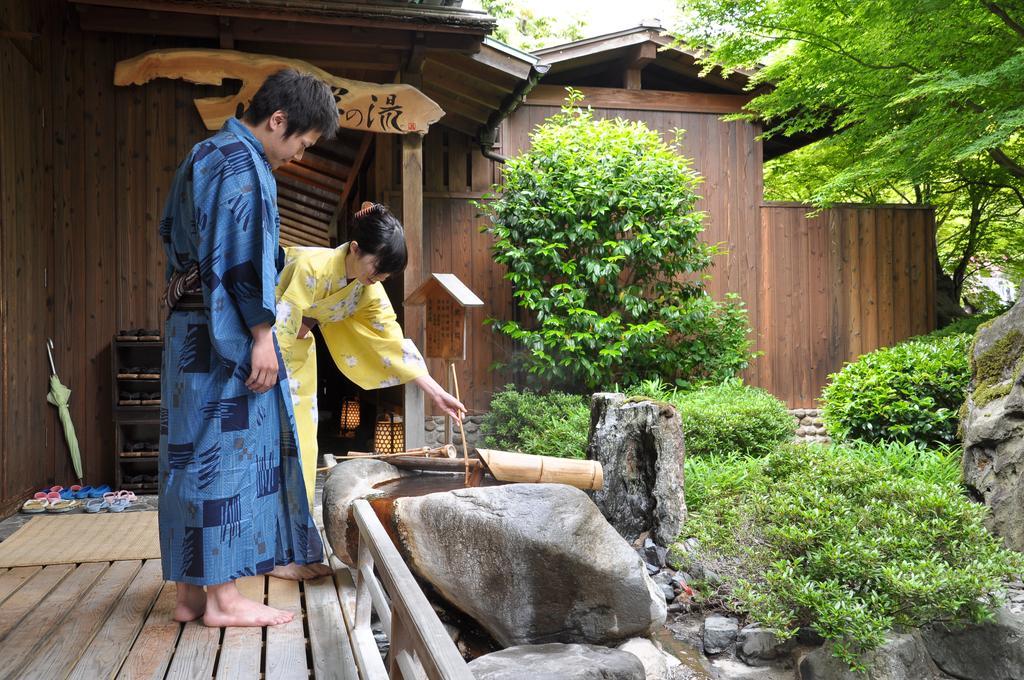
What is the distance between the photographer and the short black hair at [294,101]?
2.51 m

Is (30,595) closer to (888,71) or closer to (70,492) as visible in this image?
(70,492)

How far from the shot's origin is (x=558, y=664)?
10.7ft

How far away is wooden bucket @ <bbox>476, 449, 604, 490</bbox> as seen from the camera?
3910mm

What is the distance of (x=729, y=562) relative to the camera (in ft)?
14.6

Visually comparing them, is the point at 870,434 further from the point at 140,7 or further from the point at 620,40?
the point at 140,7

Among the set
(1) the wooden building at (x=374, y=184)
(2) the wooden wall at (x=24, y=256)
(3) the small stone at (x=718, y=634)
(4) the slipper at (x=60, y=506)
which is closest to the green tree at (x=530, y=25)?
(1) the wooden building at (x=374, y=184)

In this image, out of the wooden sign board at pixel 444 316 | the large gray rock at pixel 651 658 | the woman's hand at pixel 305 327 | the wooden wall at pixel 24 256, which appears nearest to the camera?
the woman's hand at pixel 305 327

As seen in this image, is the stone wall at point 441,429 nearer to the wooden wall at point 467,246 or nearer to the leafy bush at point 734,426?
the wooden wall at point 467,246

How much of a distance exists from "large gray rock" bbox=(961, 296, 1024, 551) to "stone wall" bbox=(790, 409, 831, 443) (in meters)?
4.23

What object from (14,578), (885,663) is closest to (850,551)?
(885,663)

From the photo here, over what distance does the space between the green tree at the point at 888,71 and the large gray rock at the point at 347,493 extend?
18.8 ft

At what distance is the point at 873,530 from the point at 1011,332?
7.29ft

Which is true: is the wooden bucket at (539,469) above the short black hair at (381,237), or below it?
below

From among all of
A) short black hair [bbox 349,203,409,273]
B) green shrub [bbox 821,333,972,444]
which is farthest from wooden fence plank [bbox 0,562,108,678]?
green shrub [bbox 821,333,972,444]
